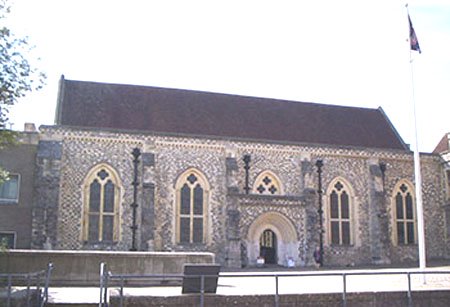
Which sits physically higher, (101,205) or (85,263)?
(101,205)

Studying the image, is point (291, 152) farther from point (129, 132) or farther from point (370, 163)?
point (129, 132)

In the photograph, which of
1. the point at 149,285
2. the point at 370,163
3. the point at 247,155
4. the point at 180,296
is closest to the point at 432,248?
the point at 370,163

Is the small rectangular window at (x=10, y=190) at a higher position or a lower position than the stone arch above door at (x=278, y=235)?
higher

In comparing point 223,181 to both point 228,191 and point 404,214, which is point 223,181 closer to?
point 228,191

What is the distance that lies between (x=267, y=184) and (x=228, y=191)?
2.84 metres

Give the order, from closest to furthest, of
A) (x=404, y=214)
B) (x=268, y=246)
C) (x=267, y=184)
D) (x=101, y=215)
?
(x=101, y=215) → (x=267, y=184) → (x=268, y=246) → (x=404, y=214)

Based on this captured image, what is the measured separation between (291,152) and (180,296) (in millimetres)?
17938

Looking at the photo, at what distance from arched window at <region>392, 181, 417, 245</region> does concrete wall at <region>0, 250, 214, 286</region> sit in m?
17.5

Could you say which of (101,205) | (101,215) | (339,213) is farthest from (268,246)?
(101,205)

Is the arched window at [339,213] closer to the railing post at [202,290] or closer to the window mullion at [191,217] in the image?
the window mullion at [191,217]

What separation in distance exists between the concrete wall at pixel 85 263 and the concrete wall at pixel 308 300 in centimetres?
504

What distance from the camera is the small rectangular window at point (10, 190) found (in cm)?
2553

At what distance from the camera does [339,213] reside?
100.0 ft

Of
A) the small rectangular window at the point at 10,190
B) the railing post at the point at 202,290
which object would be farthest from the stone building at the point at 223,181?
Answer: the railing post at the point at 202,290
